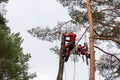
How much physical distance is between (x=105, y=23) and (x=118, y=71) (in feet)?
8.83

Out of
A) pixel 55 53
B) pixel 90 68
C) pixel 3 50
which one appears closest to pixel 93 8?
pixel 55 53

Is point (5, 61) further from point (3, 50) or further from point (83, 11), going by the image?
point (83, 11)

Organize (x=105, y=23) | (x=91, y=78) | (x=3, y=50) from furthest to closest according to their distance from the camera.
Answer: (x=3, y=50)
(x=105, y=23)
(x=91, y=78)

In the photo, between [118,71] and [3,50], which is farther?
[3,50]

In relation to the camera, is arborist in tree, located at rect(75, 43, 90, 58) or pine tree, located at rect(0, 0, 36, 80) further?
pine tree, located at rect(0, 0, 36, 80)

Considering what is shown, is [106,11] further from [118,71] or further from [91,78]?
[91,78]

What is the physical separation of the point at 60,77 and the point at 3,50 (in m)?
9.41

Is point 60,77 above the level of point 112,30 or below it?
below

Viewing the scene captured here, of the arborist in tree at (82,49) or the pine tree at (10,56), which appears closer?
the arborist in tree at (82,49)

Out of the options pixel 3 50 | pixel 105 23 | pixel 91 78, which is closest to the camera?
pixel 91 78

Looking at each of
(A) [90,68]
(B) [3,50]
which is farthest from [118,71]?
(B) [3,50]

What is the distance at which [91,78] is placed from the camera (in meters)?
18.9

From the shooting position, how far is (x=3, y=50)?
91.6ft

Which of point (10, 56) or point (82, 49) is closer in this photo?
point (82, 49)
